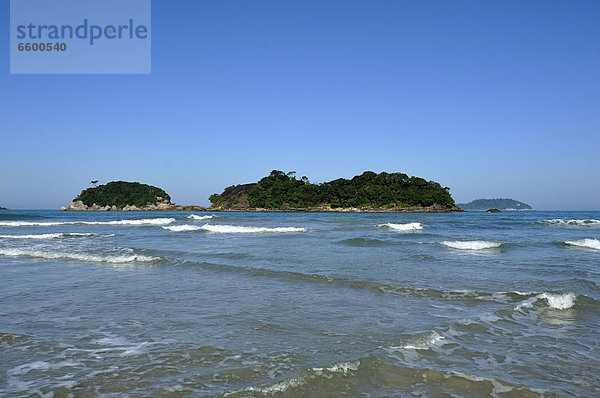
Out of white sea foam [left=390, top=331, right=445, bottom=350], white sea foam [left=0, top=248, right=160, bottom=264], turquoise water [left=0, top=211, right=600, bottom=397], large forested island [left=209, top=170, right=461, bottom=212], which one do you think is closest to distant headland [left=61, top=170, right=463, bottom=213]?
large forested island [left=209, top=170, right=461, bottom=212]

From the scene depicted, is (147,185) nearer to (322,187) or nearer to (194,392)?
(322,187)

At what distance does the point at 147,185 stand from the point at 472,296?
167473 mm

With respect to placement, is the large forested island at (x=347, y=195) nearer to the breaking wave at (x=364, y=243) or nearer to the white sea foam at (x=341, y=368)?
the breaking wave at (x=364, y=243)

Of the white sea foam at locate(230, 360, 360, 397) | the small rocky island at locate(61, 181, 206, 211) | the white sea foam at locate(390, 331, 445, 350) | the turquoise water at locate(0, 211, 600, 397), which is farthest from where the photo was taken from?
the small rocky island at locate(61, 181, 206, 211)

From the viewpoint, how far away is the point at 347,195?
12075cm

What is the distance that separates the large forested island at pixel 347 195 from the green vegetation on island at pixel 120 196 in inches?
1031

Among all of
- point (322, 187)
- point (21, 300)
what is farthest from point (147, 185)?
point (21, 300)

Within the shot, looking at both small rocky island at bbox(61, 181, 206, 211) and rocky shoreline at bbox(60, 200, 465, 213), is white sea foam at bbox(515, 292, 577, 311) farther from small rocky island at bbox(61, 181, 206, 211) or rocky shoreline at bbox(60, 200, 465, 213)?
small rocky island at bbox(61, 181, 206, 211)

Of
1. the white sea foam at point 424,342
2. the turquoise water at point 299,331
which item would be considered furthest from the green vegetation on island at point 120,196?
the white sea foam at point 424,342

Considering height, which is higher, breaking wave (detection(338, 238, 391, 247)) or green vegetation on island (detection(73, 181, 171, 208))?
green vegetation on island (detection(73, 181, 171, 208))

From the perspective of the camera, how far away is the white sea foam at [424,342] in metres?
4.72

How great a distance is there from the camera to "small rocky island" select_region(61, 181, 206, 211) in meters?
144

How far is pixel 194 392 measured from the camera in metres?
3.55

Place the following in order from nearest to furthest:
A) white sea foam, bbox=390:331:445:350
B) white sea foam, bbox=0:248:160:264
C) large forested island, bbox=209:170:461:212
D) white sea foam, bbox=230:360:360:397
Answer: white sea foam, bbox=230:360:360:397 < white sea foam, bbox=390:331:445:350 < white sea foam, bbox=0:248:160:264 < large forested island, bbox=209:170:461:212
